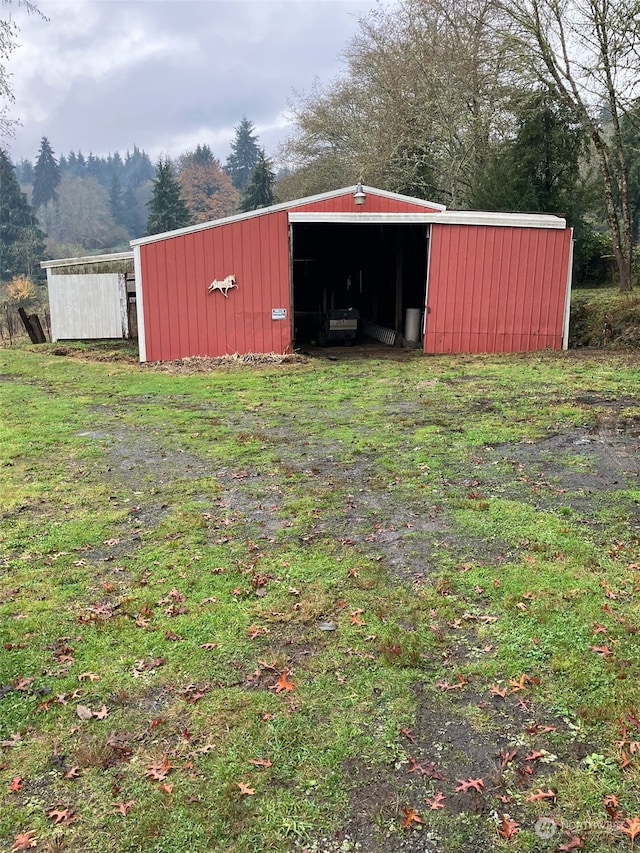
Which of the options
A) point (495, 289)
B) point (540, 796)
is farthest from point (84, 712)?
point (495, 289)

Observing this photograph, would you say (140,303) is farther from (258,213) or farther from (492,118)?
(492,118)

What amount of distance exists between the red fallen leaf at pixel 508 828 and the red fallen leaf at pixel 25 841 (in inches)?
60.4

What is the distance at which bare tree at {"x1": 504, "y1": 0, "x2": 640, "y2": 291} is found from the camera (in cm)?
1350

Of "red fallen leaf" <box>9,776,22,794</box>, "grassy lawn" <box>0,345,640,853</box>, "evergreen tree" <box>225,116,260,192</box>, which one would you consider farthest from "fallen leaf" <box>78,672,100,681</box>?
"evergreen tree" <box>225,116,260,192</box>

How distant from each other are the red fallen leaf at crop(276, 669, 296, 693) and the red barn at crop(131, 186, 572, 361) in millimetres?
Result: 10657

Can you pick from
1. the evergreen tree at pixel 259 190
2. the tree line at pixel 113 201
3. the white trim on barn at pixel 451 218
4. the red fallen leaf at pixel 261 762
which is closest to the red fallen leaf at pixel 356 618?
the red fallen leaf at pixel 261 762

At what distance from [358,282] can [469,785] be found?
18.4 m

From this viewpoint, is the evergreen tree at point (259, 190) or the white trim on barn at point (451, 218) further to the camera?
the evergreen tree at point (259, 190)

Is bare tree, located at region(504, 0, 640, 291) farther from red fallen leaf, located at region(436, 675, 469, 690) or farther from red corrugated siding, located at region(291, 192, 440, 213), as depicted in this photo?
red fallen leaf, located at region(436, 675, 469, 690)

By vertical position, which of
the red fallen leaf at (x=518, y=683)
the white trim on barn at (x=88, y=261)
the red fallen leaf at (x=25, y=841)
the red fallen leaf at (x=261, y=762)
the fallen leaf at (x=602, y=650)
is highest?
the white trim on barn at (x=88, y=261)

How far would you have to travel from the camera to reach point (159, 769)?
90.5 inches

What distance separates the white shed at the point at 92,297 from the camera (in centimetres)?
1512

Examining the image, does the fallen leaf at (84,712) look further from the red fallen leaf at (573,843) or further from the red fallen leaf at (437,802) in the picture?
the red fallen leaf at (573,843)

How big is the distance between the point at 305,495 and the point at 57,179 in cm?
9192
